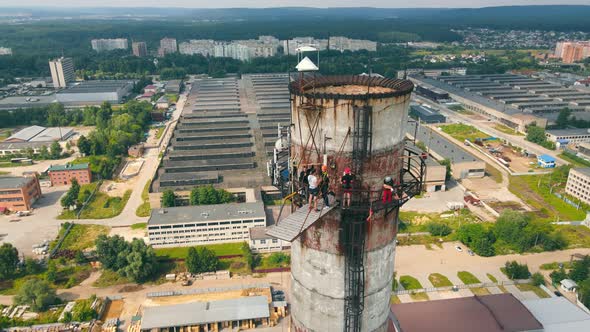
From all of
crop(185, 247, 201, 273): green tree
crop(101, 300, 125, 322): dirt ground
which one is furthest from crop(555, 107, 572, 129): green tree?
crop(101, 300, 125, 322): dirt ground

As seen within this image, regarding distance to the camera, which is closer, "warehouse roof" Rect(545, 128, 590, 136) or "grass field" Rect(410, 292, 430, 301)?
"grass field" Rect(410, 292, 430, 301)

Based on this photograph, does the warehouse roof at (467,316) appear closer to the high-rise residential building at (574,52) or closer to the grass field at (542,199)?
the grass field at (542,199)

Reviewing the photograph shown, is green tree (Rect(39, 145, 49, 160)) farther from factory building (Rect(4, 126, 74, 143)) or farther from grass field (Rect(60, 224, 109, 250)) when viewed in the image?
grass field (Rect(60, 224, 109, 250))

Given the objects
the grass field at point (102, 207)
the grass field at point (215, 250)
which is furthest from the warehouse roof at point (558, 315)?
the grass field at point (102, 207)

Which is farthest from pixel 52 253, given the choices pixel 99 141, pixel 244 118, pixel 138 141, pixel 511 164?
pixel 511 164

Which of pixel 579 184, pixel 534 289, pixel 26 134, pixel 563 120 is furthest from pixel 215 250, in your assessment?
pixel 563 120

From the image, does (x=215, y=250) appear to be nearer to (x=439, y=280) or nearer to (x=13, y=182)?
(x=439, y=280)
